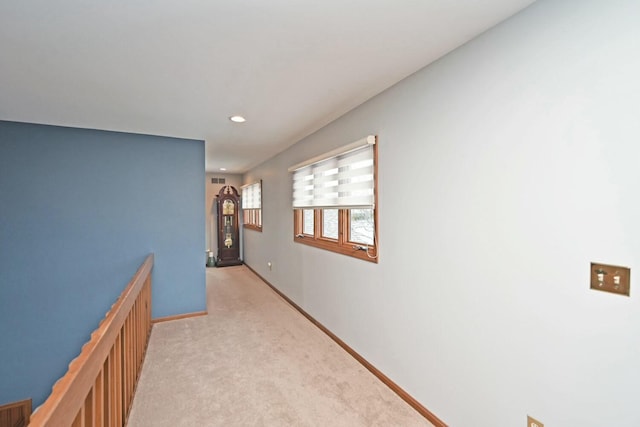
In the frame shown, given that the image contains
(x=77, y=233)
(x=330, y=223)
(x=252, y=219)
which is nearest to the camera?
(x=77, y=233)

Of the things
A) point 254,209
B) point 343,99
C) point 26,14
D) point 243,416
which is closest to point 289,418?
point 243,416

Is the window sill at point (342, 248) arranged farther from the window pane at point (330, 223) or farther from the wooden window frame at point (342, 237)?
the window pane at point (330, 223)

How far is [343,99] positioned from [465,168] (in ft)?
4.08

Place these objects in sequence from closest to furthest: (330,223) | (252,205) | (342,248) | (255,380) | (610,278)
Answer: (610,278)
(255,380)
(342,248)
(330,223)
(252,205)

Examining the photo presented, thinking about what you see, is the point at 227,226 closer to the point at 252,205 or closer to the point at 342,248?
the point at 252,205

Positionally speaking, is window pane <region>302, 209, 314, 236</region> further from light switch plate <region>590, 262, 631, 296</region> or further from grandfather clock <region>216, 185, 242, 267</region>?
grandfather clock <region>216, 185, 242, 267</region>

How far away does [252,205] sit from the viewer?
21.1 feet

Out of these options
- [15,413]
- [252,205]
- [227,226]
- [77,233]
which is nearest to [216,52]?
[77,233]

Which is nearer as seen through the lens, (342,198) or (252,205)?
(342,198)

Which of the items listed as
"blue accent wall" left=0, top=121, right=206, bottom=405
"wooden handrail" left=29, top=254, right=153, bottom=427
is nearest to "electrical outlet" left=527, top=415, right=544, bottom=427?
"wooden handrail" left=29, top=254, right=153, bottom=427

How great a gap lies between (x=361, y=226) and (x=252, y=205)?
3.99 metres

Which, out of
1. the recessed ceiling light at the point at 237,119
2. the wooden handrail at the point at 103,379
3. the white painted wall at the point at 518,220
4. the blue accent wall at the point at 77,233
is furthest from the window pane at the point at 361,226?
the blue accent wall at the point at 77,233

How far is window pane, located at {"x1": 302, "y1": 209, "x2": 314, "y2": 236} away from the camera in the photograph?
12.9ft

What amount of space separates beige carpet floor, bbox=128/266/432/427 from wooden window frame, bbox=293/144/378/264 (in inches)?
36.5
